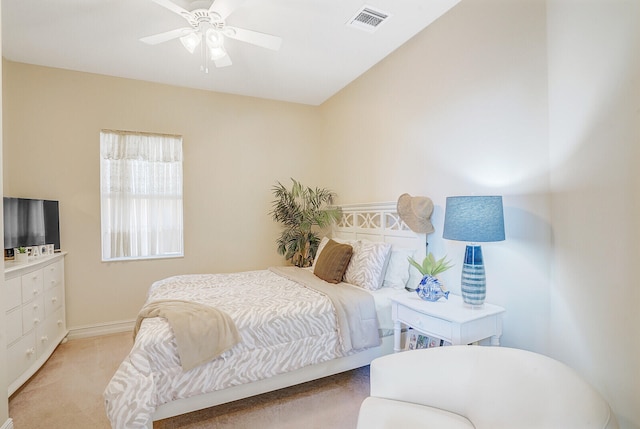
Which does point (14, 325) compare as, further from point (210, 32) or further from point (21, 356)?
point (210, 32)

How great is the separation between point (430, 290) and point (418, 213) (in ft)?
2.24

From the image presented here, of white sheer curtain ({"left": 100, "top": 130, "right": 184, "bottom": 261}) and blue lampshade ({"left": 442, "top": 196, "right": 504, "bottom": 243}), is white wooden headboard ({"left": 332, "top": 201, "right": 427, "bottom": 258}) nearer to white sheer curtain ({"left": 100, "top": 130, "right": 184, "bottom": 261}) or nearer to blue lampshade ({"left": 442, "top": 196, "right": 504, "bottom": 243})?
blue lampshade ({"left": 442, "top": 196, "right": 504, "bottom": 243})

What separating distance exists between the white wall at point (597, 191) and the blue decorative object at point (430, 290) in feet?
2.13

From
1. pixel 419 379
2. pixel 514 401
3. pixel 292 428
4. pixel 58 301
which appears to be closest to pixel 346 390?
pixel 292 428

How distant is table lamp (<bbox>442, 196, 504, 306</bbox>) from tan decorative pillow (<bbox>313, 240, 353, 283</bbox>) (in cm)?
106

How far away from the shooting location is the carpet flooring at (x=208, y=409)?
76.2 inches

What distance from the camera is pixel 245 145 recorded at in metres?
4.18

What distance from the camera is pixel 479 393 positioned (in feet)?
4.14

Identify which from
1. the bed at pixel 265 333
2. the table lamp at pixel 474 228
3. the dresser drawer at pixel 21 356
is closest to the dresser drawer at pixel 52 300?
the dresser drawer at pixel 21 356

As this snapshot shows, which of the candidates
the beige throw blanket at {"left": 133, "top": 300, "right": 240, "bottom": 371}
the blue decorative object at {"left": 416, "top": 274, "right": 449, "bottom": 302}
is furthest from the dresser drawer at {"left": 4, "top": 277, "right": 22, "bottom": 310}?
the blue decorative object at {"left": 416, "top": 274, "right": 449, "bottom": 302}

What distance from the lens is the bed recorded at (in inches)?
65.6

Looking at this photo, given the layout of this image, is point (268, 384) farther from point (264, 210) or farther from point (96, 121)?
point (96, 121)

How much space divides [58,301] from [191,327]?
7.64 ft

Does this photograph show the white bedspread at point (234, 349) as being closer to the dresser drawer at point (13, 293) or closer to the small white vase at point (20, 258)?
the dresser drawer at point (13, 293)
